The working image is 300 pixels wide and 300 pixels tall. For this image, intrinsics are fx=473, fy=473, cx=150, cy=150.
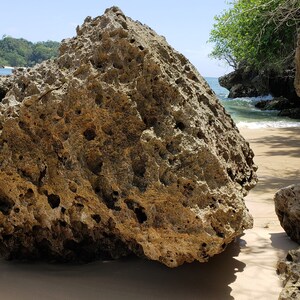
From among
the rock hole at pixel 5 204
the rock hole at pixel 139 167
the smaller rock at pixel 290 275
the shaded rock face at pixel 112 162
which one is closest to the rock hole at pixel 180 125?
the shaded rock face at pixel 112 162

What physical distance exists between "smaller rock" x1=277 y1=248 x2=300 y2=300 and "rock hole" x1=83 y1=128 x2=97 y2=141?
140cm

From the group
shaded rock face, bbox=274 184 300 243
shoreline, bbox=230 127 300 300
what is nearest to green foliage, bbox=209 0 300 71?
shoreline, bbox=230 127 300 300

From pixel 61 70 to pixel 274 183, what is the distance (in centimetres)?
409

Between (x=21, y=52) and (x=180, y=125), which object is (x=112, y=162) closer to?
(x=180, y=125)

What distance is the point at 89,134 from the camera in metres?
2.85

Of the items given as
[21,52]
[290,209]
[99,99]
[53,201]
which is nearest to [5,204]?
[53,201]

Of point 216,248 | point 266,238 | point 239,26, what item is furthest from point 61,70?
point 239,26

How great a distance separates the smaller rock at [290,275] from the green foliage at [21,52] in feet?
331

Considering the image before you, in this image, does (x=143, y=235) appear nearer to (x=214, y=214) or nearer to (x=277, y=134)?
(x=214, y=214)

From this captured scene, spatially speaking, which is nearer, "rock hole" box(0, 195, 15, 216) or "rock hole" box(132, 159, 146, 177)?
"rock hole" box(132, 159, 146, 177)

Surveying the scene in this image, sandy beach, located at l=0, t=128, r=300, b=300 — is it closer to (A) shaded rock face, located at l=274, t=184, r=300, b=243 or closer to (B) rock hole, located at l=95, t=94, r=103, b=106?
(A) shaded rock face, located at l=274, t=184, r=300, b=243

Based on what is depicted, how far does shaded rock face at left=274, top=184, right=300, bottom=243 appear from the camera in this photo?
11.9 ft

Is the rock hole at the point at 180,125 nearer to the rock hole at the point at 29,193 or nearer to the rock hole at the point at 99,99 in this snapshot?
the rock hole at the point at 99,99

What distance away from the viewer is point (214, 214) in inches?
102
